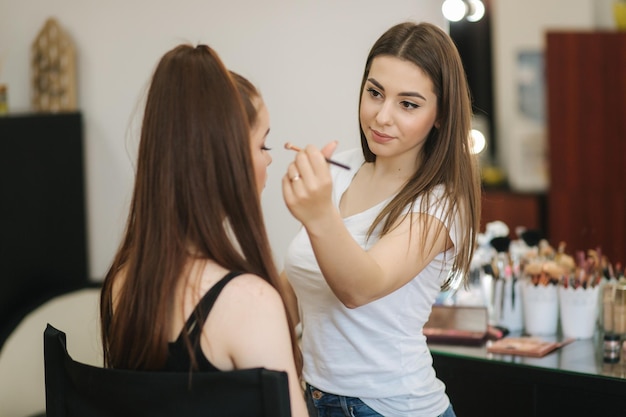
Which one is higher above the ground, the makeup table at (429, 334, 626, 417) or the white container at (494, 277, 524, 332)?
the white container at (494, 277, 524, 332)

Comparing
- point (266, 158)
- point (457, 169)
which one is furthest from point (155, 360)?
point (457, 169)

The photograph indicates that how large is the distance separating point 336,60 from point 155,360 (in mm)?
1743

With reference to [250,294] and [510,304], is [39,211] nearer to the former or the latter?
[510,304]

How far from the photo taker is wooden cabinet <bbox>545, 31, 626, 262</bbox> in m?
5.55

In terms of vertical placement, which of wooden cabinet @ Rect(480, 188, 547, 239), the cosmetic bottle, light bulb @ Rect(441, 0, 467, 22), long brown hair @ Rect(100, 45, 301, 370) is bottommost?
wooden cabinet @ Rect(480, 188, 547, 239)

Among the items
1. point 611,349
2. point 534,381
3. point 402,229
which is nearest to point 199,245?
point 402,229

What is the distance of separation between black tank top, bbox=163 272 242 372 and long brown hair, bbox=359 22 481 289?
0.57m

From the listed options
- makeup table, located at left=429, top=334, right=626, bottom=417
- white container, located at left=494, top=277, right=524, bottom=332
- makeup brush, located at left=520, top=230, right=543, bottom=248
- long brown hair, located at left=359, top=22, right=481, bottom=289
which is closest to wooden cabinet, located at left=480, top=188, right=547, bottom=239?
makeup brush, located at left=520, top=230, right=543, bottom=248

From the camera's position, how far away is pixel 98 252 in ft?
11.5

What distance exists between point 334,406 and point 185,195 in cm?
71

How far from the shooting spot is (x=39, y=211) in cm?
325

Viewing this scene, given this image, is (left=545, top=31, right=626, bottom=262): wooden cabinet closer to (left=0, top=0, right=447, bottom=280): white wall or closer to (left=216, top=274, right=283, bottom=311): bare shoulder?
(left=0, top=0, right=447, bottom=280): white wall

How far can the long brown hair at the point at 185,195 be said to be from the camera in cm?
131

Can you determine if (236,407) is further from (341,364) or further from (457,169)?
(457,169)
